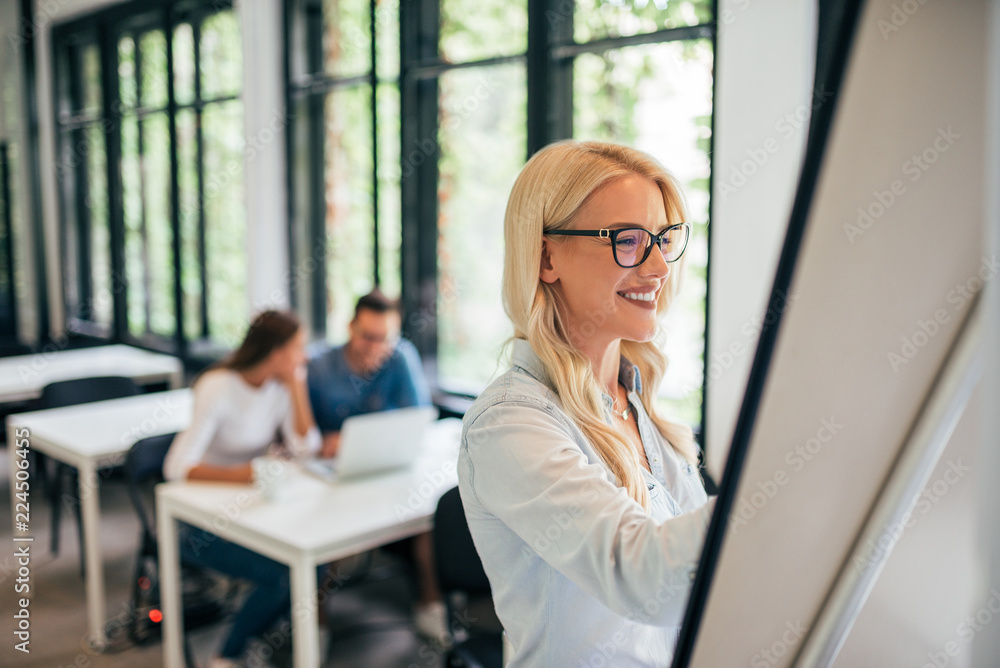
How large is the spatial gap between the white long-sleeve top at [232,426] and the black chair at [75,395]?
3.83 ft

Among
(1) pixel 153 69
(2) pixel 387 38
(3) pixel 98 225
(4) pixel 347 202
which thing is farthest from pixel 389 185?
(3) pixel 98 225

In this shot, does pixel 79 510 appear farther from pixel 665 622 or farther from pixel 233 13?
pixel 665 622

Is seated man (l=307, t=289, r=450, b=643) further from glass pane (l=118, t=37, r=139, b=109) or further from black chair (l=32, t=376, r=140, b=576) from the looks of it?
glass pane (l=118, t=37, r=139, b=109)

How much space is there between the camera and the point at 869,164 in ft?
1.41

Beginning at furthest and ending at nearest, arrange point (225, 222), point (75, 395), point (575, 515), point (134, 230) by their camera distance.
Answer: point (134, 230) → point (225, 222) → point (75, 395) → point (575, 515)

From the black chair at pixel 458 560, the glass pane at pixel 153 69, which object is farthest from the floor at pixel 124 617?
the glass pane at pixel 153 69

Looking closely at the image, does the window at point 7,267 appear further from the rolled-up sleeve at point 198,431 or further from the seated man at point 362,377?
the rolled-up sleeve at point 198,431

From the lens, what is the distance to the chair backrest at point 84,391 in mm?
3734

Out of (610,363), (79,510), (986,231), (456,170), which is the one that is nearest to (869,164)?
(986,231)

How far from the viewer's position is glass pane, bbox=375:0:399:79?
430cm

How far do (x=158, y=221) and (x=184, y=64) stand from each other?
1.30 meters

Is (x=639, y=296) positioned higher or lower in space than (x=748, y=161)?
lower

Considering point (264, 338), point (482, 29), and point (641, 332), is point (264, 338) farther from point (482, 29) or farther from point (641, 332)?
point (641, 332)

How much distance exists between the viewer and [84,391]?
385 cm
